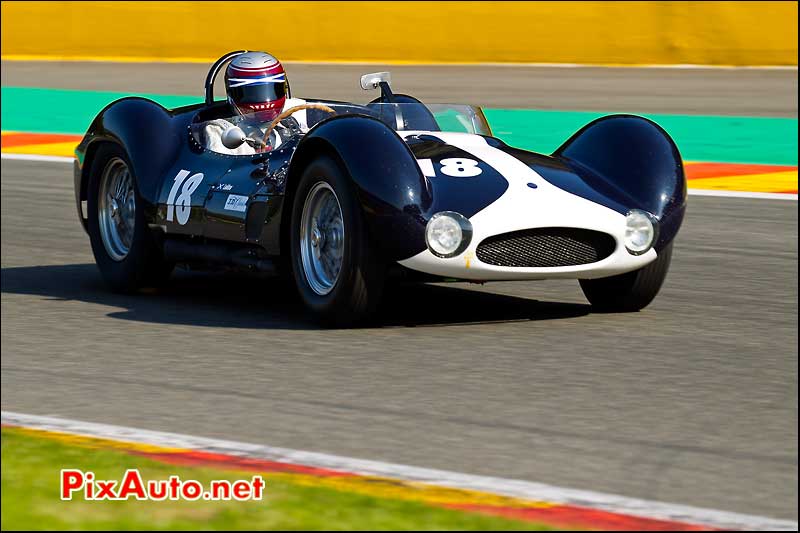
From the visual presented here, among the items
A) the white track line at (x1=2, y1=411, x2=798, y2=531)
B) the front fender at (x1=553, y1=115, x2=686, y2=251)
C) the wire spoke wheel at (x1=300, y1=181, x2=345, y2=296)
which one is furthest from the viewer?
the front fender at (x1=553, y1=115, x2=686, y2=251)

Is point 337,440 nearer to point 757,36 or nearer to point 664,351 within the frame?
point 664,351

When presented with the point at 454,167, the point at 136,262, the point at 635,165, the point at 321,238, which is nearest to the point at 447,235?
the point at 454,167

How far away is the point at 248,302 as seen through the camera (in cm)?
797

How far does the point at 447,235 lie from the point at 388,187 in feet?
1.03

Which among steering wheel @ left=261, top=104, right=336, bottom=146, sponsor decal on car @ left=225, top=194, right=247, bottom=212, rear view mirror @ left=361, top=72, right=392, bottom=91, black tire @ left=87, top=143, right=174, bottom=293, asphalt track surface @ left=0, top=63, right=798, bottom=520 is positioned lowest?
asphalt track surface @ left=0, top=63, right=798, bottom=520

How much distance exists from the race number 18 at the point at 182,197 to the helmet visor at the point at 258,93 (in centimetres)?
58

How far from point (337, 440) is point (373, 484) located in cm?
59

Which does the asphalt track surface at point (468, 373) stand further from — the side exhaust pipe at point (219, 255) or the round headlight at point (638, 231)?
the round headlight at point (638, 231)

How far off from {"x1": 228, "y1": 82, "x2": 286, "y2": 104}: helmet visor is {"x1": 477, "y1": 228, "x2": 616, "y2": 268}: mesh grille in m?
2.04

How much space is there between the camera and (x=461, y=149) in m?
7.32

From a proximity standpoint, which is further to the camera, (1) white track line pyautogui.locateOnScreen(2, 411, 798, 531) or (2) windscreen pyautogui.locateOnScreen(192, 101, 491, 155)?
(2) windscreen pyautogui.locateOnScreen(192, 101, 491, 155)

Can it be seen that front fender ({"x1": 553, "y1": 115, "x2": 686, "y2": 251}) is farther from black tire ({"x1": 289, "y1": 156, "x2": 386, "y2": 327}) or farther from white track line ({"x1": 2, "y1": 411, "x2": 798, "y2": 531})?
white track line ({"x1": 2, "y1": 411, "x2": 798, "y2": 531})

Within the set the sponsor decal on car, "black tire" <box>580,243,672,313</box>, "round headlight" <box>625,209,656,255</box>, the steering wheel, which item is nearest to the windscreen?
the steering wheel

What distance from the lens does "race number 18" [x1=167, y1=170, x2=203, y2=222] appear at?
792 cm
